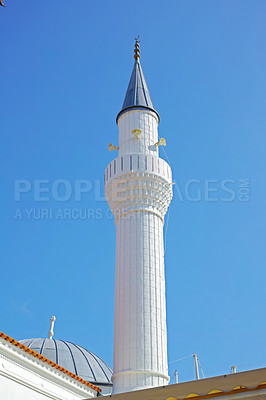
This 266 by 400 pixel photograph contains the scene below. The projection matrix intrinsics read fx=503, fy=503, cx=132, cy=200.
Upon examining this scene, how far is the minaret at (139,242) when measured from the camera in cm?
1269

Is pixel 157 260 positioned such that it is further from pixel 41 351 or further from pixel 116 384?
pixel 41 351

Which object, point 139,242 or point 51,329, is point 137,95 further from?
point 51,329

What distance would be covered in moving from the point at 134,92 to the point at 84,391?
9.71m

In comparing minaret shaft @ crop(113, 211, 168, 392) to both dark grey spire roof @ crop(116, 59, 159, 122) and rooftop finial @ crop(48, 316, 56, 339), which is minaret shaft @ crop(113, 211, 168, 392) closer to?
dark grey spire roof @ crop(116, 59, 159, 122)

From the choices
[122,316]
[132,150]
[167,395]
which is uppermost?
[132,150]

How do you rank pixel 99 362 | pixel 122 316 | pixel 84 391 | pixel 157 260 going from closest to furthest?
pixel 84 391 < pixel 122 316 < pixel 157 260 < pixel 99 362

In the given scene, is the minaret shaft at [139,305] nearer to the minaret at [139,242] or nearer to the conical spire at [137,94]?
the minaret at [139,242]

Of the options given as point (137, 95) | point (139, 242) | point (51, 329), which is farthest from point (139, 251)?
point (51, 329)

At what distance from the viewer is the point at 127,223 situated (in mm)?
14711

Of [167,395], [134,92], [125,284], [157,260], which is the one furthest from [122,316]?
[134,92]

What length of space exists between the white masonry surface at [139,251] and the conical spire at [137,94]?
28cm

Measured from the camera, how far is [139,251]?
46.4 feet

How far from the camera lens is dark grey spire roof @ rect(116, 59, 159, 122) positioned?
16.7m

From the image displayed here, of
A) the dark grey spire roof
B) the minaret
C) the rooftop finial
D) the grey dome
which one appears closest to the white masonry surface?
the minaret
